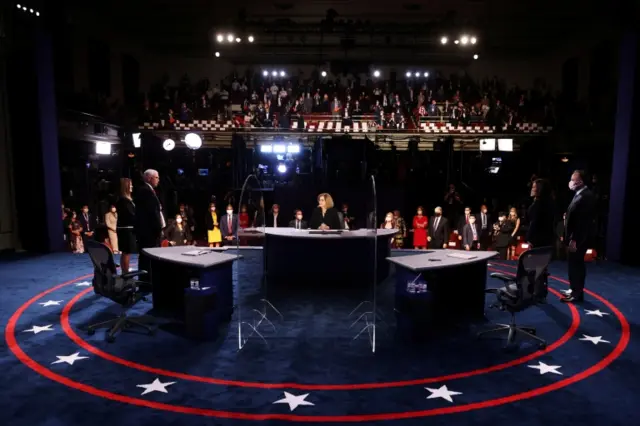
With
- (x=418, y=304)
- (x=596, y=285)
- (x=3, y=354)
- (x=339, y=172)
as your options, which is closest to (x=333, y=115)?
(x=339, y=172)

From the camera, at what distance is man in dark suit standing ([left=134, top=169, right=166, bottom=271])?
22.5 ft

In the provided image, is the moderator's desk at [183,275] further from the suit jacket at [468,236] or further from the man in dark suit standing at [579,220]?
the suit jacket at [468,236]

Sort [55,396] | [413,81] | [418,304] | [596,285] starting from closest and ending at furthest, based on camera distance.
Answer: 1. [55,396]
2. [418,304]
3. [596,285]
4. [413,81]

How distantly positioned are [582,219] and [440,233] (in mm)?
5213

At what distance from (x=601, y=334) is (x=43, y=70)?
1152 centimetres

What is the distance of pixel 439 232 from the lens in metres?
11.7

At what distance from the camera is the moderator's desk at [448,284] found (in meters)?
5.92

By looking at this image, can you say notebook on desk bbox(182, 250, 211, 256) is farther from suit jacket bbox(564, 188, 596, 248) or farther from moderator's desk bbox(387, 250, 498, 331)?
suit jacket bbox(564, 188, 596, 248)

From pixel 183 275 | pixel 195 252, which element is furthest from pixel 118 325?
pixel 195 252

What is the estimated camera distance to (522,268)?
4.98 meters

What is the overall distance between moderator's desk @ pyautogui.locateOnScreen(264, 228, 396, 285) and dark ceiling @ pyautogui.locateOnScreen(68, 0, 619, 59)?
7.75 meters

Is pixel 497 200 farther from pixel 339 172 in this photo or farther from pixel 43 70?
pixel 43 70

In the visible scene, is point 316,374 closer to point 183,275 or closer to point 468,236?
point 183,275

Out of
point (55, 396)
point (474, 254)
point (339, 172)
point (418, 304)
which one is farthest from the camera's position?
point (339, 172)
